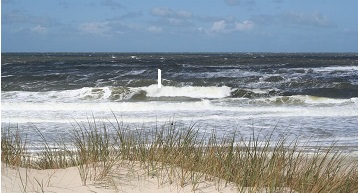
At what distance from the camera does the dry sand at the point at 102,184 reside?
416cm

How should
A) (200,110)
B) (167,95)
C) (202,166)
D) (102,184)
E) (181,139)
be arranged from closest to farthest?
(102,184)
(202,166)
(181,139)
(200,110)
(167,95)

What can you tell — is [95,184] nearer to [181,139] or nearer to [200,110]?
[181,139]

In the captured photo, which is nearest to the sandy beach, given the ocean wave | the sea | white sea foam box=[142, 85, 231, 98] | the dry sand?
the dry sand

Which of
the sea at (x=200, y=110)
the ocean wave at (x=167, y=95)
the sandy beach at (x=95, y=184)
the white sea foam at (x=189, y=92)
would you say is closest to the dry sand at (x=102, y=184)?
the sandy beach at (x=95, y=184)

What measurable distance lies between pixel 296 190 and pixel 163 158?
1.28 meters

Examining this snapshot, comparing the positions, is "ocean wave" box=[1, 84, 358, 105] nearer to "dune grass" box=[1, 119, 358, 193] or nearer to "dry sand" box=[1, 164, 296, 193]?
"dune grass" box=[1, 119, 358, 193]

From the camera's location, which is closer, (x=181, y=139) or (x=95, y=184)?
(x=95, y=184)

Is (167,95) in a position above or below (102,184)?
below

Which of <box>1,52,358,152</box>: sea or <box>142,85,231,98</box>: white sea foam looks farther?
<box>142,85,231,98</box>: white sea foam

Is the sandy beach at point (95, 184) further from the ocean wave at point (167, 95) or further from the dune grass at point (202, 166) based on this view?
the ocean wave at point (167, 95)

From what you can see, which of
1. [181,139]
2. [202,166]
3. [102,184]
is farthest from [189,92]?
[102,184]

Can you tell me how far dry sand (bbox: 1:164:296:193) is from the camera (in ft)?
13.6

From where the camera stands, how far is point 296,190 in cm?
434

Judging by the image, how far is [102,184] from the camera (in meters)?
4.29
